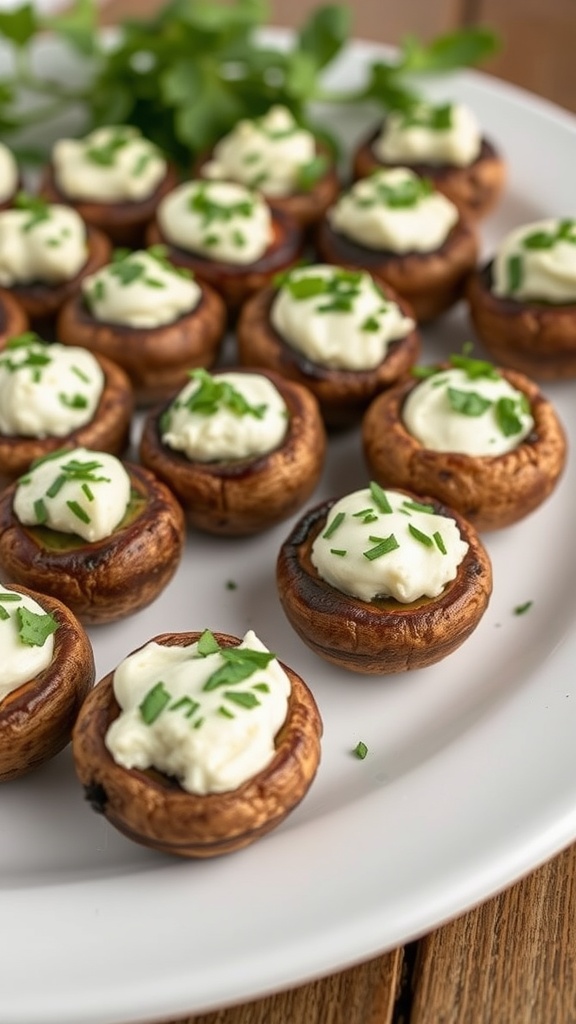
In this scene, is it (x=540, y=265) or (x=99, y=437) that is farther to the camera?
(x=540, y=265)

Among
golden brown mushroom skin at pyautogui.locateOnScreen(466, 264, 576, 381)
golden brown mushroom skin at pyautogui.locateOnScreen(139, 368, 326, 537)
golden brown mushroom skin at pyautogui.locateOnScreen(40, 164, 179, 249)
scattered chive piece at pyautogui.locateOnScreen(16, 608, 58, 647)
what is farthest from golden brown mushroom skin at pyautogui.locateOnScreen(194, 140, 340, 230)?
scattered chive piece at pyautogui.locateOnScreen(16, 608, 58, 647)

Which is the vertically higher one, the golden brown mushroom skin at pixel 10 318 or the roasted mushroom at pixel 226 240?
the roasted mushroom at pixel 226 240

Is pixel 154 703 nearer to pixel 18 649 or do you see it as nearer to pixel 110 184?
pixel 18 649

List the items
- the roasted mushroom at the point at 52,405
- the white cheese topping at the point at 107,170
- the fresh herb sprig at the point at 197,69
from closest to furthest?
the roasted mushroom at the point at 52,405
the white cheese topping at the point at 107,170
the fresh herb sprig at the point at 197,69

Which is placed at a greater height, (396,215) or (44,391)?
(396,215)

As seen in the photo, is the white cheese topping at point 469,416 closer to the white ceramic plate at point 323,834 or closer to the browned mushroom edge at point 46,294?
the white ceramic plate at point 323,834

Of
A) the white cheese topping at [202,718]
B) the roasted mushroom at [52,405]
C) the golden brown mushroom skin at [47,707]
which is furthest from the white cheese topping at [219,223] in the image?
the white cheese topping at [202,718]

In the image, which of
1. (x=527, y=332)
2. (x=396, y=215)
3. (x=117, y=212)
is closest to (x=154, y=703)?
(x=527, y=332)
